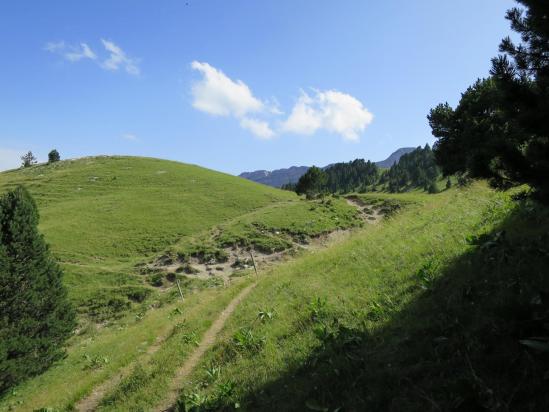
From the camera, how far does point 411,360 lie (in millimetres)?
6164

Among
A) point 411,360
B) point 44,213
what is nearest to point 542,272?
point 411,360

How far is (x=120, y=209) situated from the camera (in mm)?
77562

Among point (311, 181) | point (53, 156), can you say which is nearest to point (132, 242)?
point (311, 181)

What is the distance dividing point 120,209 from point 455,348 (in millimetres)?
80357

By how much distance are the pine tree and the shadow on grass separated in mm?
21435

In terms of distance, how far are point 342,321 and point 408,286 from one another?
1.96m

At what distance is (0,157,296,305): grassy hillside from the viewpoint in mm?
50750

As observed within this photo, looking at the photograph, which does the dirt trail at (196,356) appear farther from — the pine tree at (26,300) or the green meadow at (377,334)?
the pine tree at (26,300)

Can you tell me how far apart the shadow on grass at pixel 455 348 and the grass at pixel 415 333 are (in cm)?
2

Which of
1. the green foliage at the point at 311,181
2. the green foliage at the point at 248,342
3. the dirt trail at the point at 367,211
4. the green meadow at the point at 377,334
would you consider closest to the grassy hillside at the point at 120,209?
the green foliage at the point at 311,181

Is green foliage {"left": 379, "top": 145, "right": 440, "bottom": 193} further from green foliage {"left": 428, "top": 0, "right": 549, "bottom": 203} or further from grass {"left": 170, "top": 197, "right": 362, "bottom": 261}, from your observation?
green foliage {"left": 428, "top": 0, "right": 549, "bottom": 203}

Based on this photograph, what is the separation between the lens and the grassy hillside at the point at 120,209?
50.8 metres

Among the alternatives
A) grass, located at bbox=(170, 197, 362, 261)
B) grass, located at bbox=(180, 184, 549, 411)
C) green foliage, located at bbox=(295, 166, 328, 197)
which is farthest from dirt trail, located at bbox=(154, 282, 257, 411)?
green foliage, located at bbox=(295, 166, 328, 197)

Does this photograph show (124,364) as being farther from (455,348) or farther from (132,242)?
(132,242)
